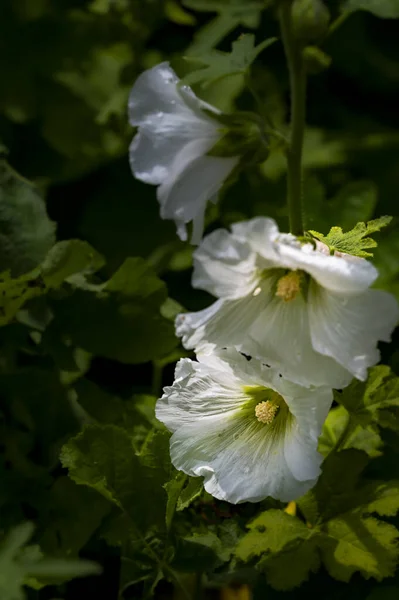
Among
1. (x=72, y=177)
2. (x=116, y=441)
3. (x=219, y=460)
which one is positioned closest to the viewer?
(x=219, y=460)

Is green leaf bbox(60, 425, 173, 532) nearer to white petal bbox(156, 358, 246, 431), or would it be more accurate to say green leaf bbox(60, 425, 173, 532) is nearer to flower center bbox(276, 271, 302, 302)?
white petal bbox(156, 358, 246, 431)

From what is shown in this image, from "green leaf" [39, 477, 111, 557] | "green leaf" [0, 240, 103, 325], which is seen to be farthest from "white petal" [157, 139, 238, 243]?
"green leaf" [39, 477, 111, 557]

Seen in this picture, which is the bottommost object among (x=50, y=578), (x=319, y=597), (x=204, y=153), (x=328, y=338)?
(x=319, y=597)

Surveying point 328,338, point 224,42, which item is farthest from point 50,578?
Result: point 224,42

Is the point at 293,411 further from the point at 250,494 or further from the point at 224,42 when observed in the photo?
the point at 224,42

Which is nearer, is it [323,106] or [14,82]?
[14,82]

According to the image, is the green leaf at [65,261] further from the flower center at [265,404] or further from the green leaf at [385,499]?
the green leaf at [385,499]
